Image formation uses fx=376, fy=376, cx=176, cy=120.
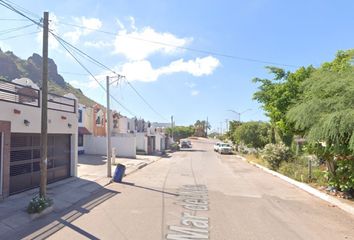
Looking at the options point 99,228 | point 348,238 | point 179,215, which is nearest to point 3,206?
point 99,228

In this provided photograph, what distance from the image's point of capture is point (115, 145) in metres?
41.8

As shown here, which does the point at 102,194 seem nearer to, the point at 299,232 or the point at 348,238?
the point at 299,232

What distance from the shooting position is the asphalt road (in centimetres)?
908

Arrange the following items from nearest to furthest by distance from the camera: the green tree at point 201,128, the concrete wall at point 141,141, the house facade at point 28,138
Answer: the house facade at point 28,138, the concrete wall at point 141,141, the green tree at point 201,128

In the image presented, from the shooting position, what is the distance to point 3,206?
37.6ft

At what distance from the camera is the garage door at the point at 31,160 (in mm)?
14016

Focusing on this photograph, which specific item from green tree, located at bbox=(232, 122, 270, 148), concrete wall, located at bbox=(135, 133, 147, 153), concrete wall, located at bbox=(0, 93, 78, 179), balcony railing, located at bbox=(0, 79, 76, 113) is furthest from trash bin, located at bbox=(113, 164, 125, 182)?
green tree, located at bbox=(232, 122, 270, 148)

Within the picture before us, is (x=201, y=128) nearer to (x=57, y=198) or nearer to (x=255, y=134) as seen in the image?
(x=255, y=134)

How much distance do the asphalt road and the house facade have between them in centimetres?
318

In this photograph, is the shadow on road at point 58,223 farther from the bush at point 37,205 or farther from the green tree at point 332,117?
the green tree at point 332,117

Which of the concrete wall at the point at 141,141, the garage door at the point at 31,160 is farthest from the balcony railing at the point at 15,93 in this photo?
the concrete wall at the point at 141,141

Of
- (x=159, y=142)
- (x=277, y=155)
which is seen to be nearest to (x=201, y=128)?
(x=159, y=142)

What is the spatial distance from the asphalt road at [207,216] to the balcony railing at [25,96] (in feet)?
16.6

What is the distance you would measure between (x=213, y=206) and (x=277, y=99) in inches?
530
